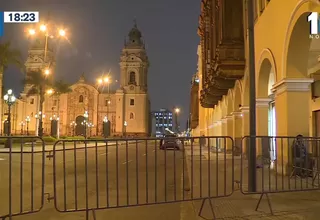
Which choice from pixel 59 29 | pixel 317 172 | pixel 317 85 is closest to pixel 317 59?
pixel 317 85

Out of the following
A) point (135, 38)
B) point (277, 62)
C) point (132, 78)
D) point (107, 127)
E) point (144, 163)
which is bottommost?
point (144, 163)

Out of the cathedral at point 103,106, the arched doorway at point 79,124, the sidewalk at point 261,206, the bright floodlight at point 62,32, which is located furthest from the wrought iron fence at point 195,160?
the arched doorway at point 79,124

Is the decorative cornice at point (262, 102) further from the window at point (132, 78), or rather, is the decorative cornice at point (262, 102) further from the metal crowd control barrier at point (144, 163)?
the window at point (132, 78)

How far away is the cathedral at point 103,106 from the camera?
339 ft

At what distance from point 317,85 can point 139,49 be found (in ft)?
282

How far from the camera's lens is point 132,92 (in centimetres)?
10456

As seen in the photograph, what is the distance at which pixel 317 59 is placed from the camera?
1848 centimetres

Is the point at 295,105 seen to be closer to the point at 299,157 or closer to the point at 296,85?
the point at 296,85

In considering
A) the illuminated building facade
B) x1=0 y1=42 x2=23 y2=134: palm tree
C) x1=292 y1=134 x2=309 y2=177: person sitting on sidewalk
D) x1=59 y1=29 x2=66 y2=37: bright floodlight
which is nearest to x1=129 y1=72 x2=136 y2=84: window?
x1=0 y1=42 x2=23 y2=134: palm tree

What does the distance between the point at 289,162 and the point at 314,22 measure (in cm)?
503

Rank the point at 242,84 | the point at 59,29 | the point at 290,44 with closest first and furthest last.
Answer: the point at 290,44 < the point at 242,84 < the point at 59,29

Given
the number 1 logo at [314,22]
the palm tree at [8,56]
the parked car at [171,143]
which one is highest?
the palm tree at [8,56]

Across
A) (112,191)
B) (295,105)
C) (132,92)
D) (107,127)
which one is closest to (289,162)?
(112,191)

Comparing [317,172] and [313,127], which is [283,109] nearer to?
[317,172]
